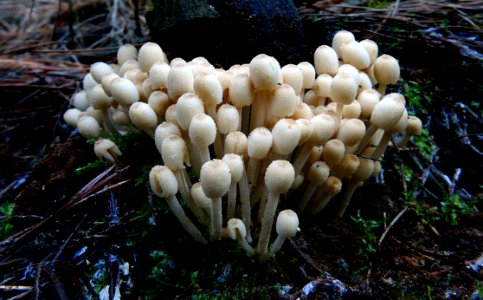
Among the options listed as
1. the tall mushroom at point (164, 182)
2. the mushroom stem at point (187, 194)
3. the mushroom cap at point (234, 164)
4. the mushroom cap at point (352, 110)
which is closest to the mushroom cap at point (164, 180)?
the tall mushroom at point (164, 182)

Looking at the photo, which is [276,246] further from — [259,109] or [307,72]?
[307,72]

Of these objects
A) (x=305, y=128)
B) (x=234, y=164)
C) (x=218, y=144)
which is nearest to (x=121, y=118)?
(x=218, y=144)

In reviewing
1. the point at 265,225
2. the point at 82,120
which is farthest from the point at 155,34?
the point at 265,225

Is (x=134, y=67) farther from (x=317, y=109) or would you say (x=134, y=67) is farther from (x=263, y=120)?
(x=317, y=109)

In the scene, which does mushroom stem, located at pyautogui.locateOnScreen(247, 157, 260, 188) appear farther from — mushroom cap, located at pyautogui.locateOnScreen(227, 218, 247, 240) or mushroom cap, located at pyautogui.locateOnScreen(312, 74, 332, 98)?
mushroom cap, located at pyautogui.locateOnScreen(312, 74, 332, 98)

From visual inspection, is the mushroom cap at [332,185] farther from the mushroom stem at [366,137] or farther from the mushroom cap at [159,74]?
the mushroom cap at [159,74]

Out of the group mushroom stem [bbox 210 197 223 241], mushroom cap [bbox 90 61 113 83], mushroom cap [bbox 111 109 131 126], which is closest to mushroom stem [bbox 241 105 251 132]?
mushroom stem [bbox 210 197 223 241]

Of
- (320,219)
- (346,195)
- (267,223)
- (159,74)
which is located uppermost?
(159,74)
